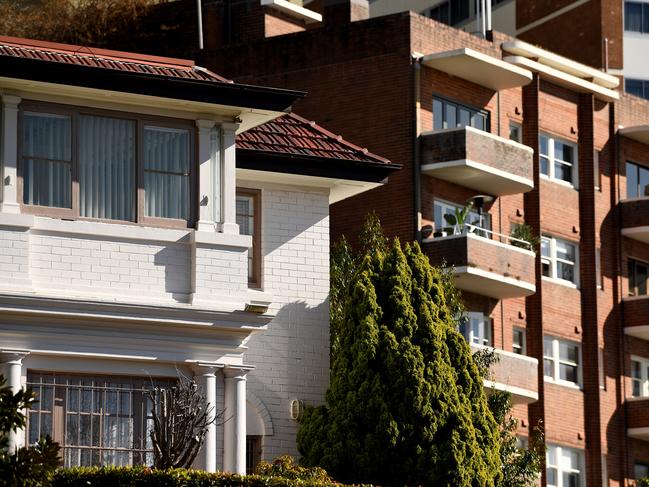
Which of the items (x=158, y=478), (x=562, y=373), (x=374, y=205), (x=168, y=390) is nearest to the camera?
(x=158, y=478)

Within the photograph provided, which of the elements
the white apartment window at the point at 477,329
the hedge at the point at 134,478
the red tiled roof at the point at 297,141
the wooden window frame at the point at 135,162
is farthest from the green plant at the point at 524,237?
the hedge at the point at 134,478

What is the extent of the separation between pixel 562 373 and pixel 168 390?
89.2 feet

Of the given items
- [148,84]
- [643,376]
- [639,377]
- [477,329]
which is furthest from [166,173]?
[643,376]

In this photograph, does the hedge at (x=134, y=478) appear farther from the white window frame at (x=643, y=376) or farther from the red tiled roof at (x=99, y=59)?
the white window frame at (x=643, y=376)

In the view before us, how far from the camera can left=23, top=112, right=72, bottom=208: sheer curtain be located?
92.1 ft

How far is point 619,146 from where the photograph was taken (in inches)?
2212

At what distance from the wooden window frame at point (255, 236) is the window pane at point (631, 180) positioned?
25.7 m

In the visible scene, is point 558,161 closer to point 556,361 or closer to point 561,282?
point 561,282

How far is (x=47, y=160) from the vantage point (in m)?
28.2

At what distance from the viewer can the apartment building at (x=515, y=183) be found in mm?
48969

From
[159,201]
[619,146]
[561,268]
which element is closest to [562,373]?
[561,268]

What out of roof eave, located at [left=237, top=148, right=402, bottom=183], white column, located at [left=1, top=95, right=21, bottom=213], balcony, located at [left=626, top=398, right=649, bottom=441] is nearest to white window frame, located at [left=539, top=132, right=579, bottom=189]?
balcony, located at [left=626, top=398, right=649, bottom=441]

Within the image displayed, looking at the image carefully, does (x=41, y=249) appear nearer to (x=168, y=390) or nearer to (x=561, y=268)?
(x=168, y=390)

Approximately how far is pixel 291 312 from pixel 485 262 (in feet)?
52.4
